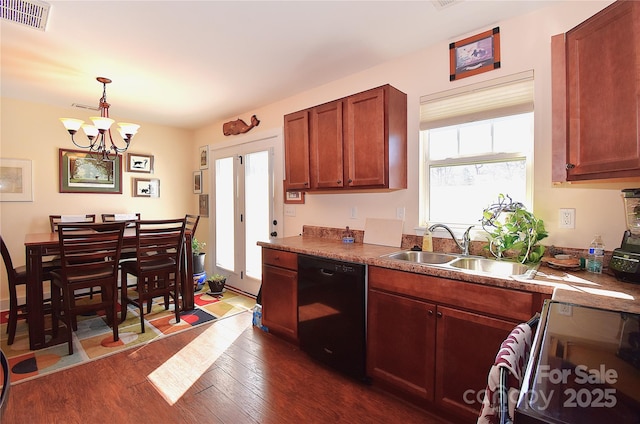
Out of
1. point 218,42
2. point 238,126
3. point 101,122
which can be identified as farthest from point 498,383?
point 238,126

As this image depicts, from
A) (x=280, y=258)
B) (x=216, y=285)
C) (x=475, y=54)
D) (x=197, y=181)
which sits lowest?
(x=216, y=285)

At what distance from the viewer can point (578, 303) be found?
3.93 feet

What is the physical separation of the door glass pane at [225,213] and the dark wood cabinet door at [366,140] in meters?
2.31

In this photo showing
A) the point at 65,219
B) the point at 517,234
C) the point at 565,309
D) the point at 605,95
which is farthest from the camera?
the point at 65,219

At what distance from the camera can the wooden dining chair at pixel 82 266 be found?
8.06ft

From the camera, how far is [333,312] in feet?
7.23

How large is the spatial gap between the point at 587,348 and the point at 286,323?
83.2 inches

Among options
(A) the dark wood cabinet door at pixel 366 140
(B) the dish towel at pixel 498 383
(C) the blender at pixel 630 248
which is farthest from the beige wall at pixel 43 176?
(C) the blender at pixel 630 248

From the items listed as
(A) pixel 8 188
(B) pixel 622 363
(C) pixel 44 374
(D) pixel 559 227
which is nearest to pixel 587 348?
(B) pixel 622 363

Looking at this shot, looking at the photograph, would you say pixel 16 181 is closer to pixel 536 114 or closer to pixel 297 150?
pixel 297 150

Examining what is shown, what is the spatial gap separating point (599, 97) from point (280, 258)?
2.21 metres

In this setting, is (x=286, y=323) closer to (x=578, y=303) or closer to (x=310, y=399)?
(x=310, y=399)

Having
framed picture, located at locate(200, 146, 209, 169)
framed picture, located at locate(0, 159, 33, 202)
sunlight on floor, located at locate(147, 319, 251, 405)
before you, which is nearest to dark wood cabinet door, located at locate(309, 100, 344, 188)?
sunlight on floor, located at locate(147, 319, 251, 405)

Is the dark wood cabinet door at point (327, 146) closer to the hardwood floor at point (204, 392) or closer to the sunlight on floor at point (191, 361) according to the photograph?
the hardwood floor at point (204, 392)
